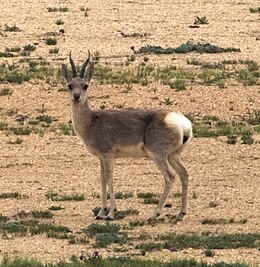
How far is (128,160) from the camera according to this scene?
19.8 m

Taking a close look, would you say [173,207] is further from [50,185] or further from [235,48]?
[235,48]

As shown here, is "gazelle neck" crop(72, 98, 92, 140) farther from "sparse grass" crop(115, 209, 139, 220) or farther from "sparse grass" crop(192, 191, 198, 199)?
"sparse grass" crop(192, 191, 198, 199)

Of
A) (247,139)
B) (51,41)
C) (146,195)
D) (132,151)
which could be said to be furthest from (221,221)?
(51,41)

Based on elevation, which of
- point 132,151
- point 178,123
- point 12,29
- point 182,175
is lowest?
point 12,29

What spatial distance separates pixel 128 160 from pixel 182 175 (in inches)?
141

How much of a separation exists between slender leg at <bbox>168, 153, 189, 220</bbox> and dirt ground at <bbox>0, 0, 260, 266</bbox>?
138 millimetres

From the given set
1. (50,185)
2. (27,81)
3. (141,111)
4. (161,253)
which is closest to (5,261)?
(161,253)

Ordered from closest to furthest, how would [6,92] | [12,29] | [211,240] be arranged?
[211,240] → [6,92] → [12,29]

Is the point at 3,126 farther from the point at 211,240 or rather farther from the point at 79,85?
the point at 211,240

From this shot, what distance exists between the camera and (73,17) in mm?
33062

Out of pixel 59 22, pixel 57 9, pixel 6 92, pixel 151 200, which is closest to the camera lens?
pixel 151 200

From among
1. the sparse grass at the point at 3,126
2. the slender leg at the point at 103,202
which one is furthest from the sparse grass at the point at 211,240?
the sparse grass at the point at 3,126

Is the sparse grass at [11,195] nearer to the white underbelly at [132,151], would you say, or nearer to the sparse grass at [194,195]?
the white underbelly at [132,151]

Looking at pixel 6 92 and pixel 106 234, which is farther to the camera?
pixel 6 92
